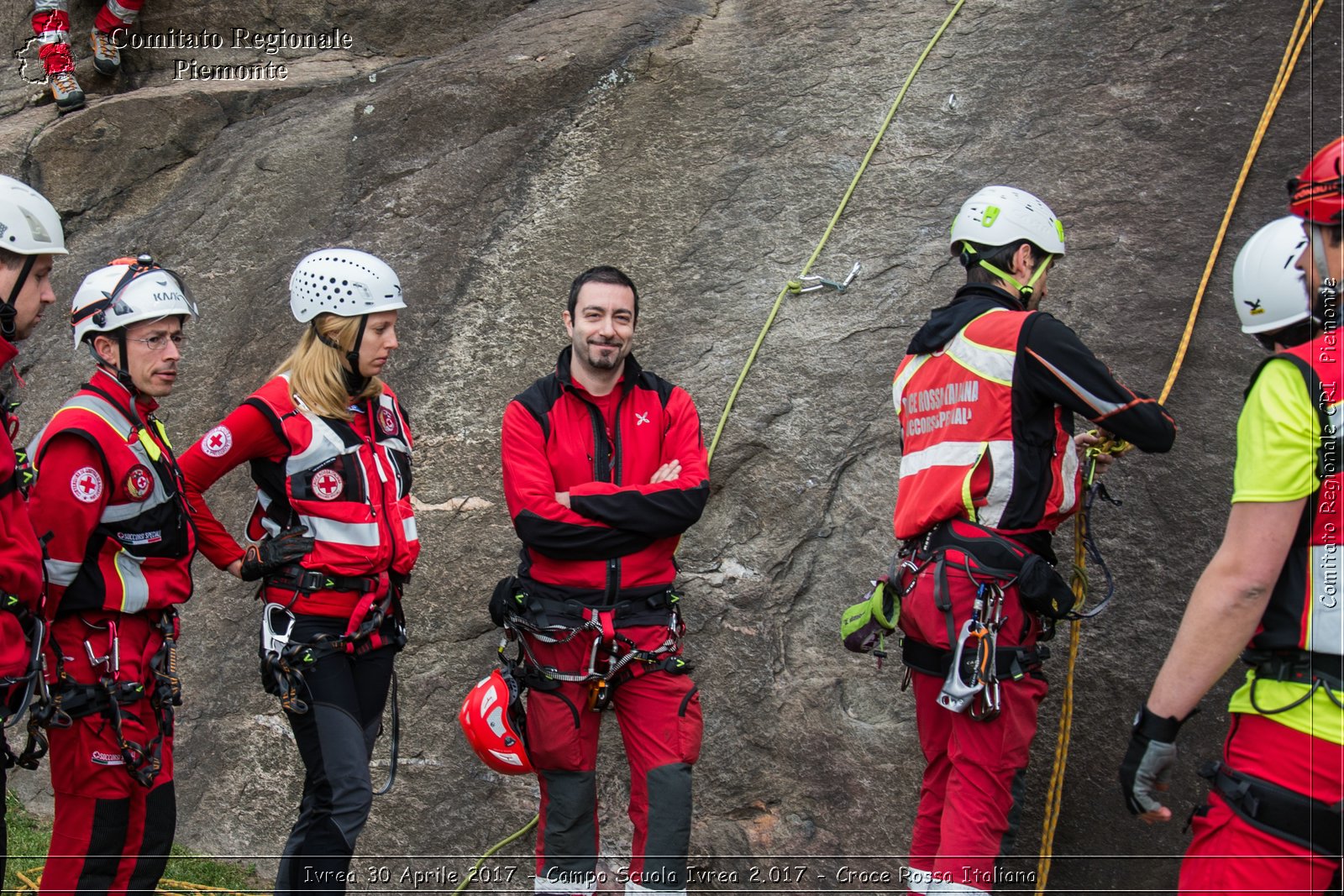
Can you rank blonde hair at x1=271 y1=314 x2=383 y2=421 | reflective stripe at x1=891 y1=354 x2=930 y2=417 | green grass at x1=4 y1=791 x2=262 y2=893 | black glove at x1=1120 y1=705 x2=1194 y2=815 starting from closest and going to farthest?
black glove at x1=1120 y1=705 x2=1194 y2=815 < reflective stripe at x1=891 y1=354 x2=930 y2=417 < blonde hair at x1=271 y1=314 x2=383 y2=421 < green grass at x1=4 y1=791 x2=262 y2=893

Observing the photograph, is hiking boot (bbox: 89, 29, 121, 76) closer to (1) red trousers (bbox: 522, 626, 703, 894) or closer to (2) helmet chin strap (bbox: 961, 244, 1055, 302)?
(1) red trousers (bbox: 522, 626, 703, 894)

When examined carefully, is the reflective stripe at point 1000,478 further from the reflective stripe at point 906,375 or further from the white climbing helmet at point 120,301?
the white climbing helmet at point 120,301

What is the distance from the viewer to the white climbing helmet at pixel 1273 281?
302cm

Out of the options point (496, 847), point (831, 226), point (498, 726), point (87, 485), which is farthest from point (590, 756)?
point (831, 226)

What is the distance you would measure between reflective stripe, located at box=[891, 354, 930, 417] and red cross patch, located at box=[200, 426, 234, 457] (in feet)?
8.32

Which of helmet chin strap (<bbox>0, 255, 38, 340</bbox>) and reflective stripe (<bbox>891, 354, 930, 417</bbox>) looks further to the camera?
reflective stripe (<bbox>891, 354, 930, 417</bbox>)

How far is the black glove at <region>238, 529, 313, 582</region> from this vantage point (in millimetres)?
4297

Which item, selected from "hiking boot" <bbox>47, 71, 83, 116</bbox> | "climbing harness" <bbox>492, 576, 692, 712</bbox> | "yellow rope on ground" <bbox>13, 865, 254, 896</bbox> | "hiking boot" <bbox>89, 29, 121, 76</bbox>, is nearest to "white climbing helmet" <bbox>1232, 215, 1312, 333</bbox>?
"climbing harness" <bbox>492, 576, 692, 712</bbox>

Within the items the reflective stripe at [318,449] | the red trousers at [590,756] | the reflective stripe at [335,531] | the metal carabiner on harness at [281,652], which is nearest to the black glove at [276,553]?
the reflective stripe at [335,531]

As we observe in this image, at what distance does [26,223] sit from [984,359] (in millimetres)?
3216

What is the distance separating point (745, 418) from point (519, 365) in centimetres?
151

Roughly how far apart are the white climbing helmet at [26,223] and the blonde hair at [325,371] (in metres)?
0.92

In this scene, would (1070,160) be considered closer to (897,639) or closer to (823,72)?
(823,72)

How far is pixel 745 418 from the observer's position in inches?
242
